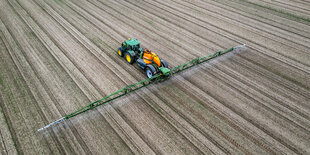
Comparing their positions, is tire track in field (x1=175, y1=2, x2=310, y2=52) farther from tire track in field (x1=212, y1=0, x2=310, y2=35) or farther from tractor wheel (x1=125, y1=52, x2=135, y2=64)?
tractor wheel (x1=125, y1=52, x2=135, y2=64)

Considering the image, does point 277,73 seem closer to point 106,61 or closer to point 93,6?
point 106,61

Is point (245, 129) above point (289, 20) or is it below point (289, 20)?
below

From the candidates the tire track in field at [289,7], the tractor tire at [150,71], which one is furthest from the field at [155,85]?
the tire track in field at [289,7]

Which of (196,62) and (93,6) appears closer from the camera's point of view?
(196,62)

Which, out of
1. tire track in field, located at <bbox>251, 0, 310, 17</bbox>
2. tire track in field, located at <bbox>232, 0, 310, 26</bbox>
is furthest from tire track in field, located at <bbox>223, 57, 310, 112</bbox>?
tire track in field, located at <bbox>251, 0, 310, 17</bbox>

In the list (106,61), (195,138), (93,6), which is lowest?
(195,138)

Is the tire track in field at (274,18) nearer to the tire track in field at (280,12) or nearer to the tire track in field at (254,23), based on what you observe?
the tire track in field at (280,12)

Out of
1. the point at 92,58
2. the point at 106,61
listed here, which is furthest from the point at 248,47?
the point at 92,58
